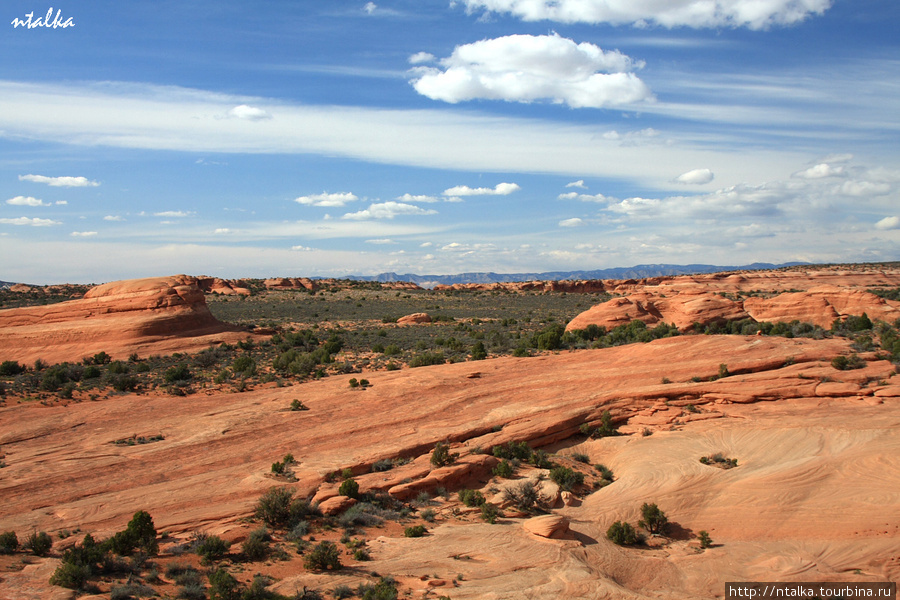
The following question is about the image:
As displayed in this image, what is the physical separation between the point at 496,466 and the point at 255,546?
8441mm

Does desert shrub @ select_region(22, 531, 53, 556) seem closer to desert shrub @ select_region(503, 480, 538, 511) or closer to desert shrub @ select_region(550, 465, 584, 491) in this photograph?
desert shrub @ select_region(503, 480, 538, 511)

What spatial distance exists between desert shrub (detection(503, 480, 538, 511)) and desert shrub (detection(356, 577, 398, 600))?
5.30 meters

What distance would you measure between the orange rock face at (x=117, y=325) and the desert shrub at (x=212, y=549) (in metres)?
26.1

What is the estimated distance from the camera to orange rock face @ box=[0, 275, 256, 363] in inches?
1358

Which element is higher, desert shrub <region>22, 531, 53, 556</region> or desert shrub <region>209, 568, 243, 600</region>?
→ desert shrub <region>22, 531, 53, 556</region>

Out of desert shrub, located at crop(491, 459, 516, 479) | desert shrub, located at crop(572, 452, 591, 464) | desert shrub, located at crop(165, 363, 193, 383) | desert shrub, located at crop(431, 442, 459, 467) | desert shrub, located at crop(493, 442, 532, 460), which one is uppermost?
desert shrub, located at crop(165, 363, 193, 383)

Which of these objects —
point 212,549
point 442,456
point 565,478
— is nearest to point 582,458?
point 565,478

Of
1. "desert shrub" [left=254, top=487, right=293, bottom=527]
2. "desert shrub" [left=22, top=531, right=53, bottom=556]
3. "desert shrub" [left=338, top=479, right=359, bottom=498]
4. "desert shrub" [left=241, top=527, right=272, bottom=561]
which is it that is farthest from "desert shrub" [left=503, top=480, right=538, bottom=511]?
"desert shrub" [left=22, top=531, right=53, bottom=556]

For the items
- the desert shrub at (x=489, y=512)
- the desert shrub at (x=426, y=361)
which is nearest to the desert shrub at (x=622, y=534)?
the desert shrub at (x=489, y=512)

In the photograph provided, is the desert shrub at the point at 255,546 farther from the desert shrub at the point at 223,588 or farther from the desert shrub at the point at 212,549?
the desert shrub at the point at 223,588

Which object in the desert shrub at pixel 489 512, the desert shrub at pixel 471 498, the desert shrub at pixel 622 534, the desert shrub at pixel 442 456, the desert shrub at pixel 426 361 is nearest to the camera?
the desert shrub at pixel 622 534

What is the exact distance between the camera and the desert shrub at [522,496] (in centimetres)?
1572

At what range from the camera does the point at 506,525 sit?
579 inches

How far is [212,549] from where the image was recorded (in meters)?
12.2
